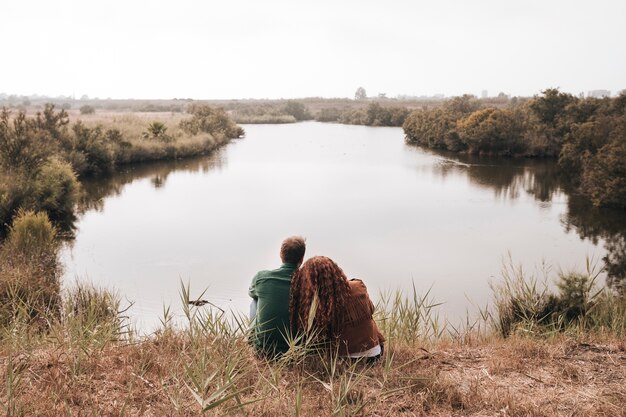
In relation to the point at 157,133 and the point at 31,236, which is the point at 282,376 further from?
the point at 157,133

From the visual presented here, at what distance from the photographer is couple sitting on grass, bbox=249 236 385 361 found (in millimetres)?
3432

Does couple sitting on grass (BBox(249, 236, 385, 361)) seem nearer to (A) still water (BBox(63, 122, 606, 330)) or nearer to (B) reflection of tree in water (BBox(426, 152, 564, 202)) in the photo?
(A) still water (BBox(63, 122, 606, 330))

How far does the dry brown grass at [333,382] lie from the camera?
2779 mm

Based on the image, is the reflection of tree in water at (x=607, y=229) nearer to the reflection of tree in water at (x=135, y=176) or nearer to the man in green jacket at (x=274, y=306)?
the man in green jacket at (x=274, y=306)

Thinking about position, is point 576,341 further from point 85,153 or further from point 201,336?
point 85,153

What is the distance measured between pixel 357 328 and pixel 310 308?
0.38m

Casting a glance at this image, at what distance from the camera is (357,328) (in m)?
3.49

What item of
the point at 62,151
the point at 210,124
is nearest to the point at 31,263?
the point at 62,151

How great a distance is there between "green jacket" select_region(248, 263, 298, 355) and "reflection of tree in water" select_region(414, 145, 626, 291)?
7665 millimetres

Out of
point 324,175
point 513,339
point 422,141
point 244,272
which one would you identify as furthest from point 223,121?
point 513,339

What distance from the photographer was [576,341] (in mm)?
4184

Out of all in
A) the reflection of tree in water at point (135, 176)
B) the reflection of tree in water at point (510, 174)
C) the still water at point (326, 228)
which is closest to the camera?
the still water at point (326, 228)

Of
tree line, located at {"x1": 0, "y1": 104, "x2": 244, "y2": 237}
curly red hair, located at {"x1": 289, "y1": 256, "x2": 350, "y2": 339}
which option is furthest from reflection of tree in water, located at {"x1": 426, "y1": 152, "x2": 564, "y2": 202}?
curly red hair, located at {"x1": 289, "y1": 256, "x2": 350, "y2": 339}

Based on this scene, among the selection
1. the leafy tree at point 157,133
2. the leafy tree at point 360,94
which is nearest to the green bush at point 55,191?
the leafy tree at point 157,133
